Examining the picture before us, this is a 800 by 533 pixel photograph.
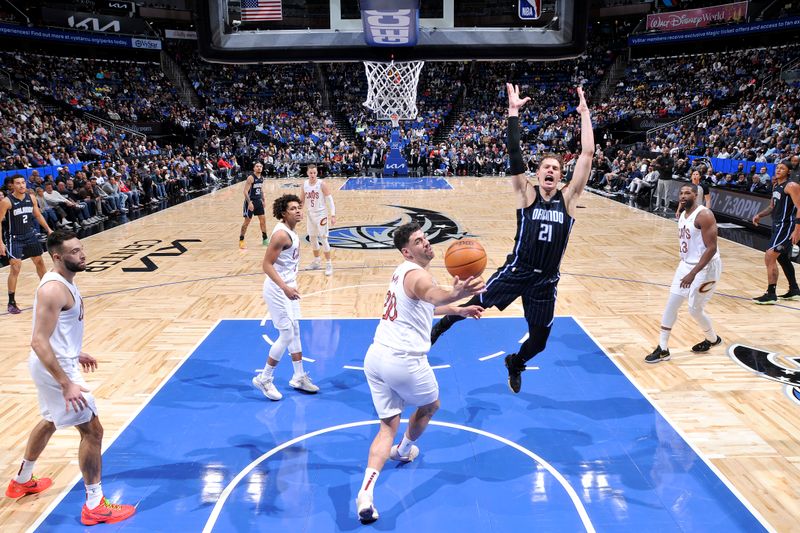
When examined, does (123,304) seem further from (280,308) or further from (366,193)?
(366,193)

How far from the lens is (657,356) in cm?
626

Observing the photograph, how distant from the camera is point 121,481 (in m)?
4.21

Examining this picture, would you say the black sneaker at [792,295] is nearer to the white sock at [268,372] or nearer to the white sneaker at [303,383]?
the white sneaker at [303,383]

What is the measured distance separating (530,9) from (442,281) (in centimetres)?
522

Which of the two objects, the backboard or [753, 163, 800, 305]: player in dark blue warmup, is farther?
the backboard

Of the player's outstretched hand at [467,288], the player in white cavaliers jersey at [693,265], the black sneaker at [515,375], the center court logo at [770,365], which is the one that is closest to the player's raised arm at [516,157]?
the black sneaker at [515,375]

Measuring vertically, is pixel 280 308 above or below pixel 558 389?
above

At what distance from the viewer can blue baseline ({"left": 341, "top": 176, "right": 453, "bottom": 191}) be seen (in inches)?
920

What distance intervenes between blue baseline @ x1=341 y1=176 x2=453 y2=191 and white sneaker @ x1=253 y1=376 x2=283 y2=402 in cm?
1749

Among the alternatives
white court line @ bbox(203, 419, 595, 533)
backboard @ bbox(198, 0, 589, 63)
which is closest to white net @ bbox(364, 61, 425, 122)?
backboard @ bbox(198, 0, 589, 63)

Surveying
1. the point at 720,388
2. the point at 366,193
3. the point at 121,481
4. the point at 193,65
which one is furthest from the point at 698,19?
the point at 121,481

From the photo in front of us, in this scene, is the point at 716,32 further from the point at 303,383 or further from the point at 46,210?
the point at 303,383

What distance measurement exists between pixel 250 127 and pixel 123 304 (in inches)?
1036

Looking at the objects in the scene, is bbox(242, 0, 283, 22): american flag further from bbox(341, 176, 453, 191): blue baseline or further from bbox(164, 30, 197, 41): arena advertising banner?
bbox(164, 30, 197, 41): arena advertising banner
